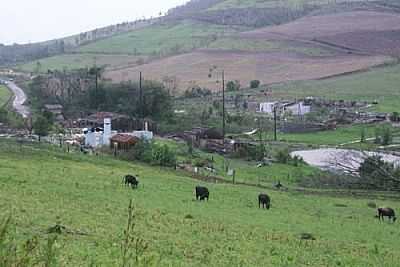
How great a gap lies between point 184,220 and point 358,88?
331 feet

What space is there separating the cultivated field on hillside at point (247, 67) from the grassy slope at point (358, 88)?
460 cm

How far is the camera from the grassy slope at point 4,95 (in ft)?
332

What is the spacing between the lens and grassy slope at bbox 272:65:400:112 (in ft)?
367

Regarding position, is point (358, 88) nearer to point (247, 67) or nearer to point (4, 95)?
point (247, 67)

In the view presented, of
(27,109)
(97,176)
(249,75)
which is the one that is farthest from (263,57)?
(97,176)

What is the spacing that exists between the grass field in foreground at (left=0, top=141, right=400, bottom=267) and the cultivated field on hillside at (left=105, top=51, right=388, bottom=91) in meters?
89.0

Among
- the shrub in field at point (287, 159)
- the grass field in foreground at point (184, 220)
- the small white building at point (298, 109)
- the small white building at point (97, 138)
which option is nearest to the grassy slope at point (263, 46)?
the small white building at point (298, 109)

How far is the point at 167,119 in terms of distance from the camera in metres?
82.2

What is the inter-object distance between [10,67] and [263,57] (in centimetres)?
7736

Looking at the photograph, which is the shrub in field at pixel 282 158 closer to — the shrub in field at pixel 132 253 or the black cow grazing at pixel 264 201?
the black cow grazing at pixel 264 201

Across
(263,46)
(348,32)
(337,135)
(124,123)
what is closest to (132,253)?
(124,123)

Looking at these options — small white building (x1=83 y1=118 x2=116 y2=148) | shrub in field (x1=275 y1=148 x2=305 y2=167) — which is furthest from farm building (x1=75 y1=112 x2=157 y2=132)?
shrub in field (x1=275 y1=148 x2=305 y2=167)

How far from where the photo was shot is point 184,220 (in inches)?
915

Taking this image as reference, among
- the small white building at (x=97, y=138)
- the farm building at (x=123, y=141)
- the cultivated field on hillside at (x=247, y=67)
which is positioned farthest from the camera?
the cultivated field on hillside at (x=247, y=67)
